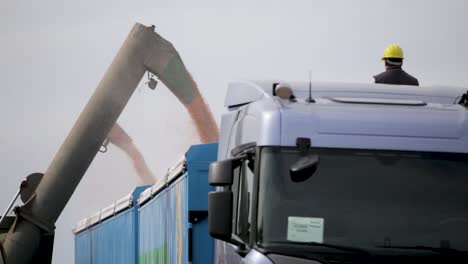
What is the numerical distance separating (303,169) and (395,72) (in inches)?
102

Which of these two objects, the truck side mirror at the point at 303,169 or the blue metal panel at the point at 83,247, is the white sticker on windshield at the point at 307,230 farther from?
the blue metal panel at the point at 83,247

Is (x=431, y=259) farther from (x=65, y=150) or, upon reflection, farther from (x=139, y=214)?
(x=65, y=150)

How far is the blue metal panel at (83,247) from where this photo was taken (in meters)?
24.8

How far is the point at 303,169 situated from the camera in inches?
298

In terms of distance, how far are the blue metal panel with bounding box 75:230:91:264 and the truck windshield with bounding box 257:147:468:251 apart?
1737 cm

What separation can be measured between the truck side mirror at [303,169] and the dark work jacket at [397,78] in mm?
2426

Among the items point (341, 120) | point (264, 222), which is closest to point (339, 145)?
point (341, 120)

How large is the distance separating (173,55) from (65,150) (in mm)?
3353

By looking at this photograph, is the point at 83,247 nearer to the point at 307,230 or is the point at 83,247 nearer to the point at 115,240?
the point at 115,240

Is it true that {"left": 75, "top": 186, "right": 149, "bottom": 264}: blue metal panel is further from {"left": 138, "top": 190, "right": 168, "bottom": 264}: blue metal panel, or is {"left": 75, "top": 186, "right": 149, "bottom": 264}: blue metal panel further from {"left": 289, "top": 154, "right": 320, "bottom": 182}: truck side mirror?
{"left": 289, "top": 154, "right": 320, "bottom": 182}: truck side mirror

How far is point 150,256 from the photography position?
15.3 m

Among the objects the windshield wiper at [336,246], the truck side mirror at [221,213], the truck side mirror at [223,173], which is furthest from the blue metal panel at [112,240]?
the windshield wiper at [336,246]

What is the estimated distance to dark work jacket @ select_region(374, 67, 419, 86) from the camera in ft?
32.3

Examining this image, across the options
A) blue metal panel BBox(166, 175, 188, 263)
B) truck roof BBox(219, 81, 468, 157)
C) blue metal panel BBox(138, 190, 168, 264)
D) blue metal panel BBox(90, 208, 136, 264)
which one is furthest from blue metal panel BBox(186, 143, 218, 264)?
blue metal panel BBox(90, 208, 136, 264)
